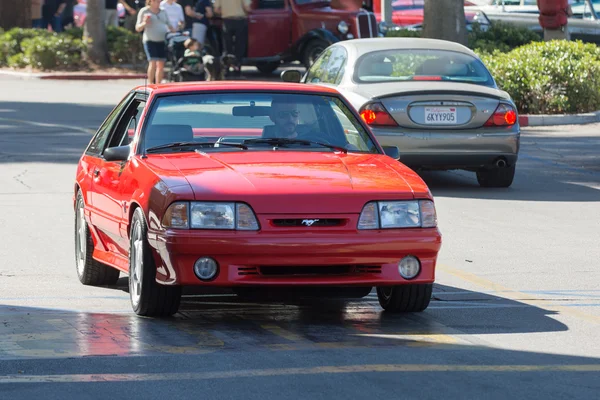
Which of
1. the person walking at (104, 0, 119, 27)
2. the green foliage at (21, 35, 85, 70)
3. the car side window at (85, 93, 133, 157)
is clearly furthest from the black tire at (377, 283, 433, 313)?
the person walking at (104, 0, 119, 27)

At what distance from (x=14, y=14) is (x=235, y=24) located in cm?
967

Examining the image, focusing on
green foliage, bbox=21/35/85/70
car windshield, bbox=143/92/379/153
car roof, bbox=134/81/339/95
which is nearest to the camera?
car windshield, bbox=143/92/379/153

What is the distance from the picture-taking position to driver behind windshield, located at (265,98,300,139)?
8560 millimetres

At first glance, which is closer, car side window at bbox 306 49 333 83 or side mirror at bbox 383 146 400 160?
side mirror at bbox 383 146 400 160

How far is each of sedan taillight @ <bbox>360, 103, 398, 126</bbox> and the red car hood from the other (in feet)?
18.5

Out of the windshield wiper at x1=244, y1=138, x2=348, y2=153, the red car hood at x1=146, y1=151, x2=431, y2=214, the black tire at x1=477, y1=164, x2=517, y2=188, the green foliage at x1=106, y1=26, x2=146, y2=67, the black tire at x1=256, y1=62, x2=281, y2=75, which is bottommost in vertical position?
the black tire at x1=256, y1=62, x2=281, y2=75

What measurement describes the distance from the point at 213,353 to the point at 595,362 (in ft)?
6.03

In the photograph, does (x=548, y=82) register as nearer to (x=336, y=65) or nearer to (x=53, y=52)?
(x=336, y=65)

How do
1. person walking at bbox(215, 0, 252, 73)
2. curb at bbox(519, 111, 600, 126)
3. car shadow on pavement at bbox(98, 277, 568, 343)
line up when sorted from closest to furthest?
car shadow on pavement at bbox(98, 277, 568, 343)
curb at bbox(519, 111, 600, 126)
person walking at bbox(215, 0, 252, 73)

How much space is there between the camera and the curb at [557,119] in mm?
21516

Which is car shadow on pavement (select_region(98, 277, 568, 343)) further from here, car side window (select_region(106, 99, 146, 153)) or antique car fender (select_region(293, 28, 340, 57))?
antique car fender (select_region(293, 28, 340, 57))

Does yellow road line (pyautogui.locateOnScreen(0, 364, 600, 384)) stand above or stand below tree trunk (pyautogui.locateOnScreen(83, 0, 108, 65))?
above

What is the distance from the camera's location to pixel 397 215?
294 inches

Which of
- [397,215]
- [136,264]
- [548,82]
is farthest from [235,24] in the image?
[397,215]
